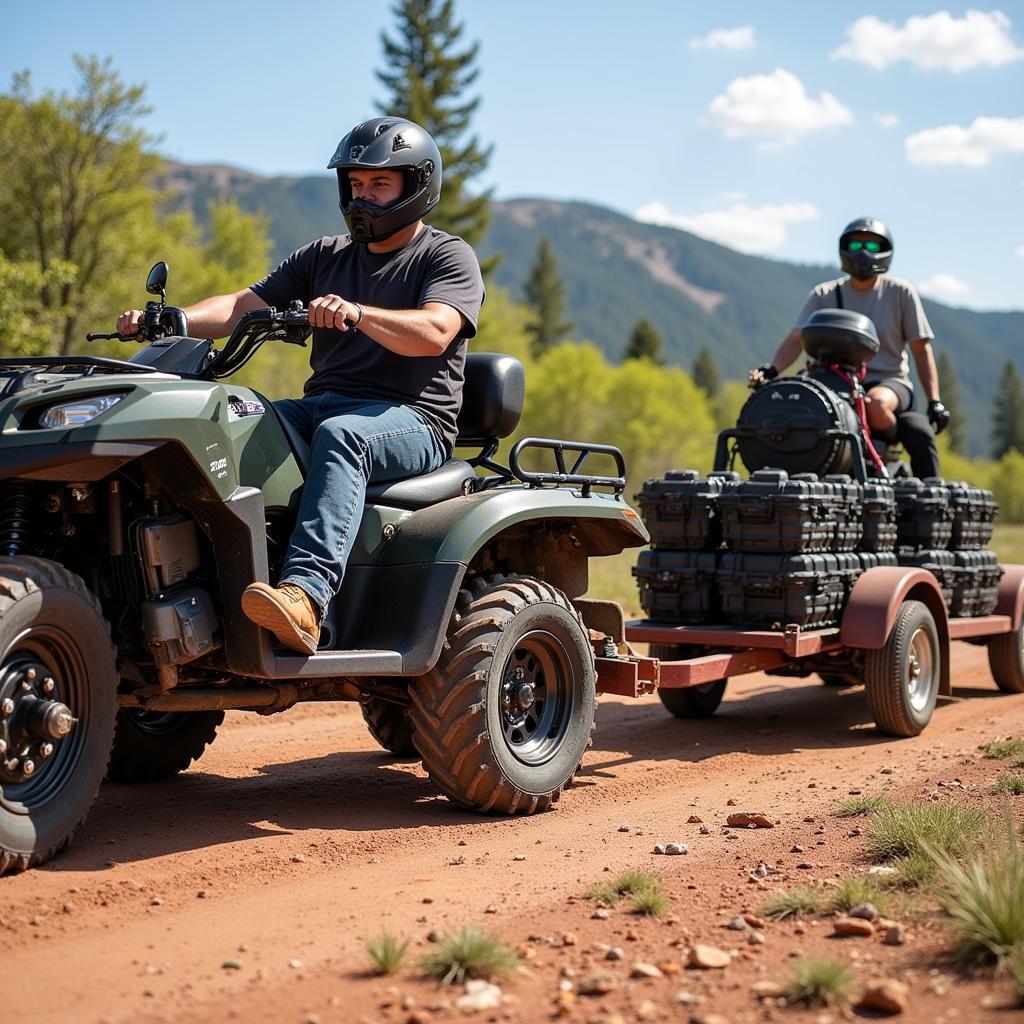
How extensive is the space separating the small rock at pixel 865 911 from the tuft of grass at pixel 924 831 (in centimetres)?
47

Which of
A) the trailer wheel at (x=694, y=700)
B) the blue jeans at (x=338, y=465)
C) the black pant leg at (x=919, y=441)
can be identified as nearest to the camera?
the blue jeans at (x=338, y=465)

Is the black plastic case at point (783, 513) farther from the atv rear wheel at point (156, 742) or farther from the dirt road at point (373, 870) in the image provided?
the atv rear wheel at point (156, 742)

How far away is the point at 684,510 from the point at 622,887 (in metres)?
3.99

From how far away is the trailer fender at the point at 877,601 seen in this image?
7.67 meters

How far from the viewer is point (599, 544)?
664cm

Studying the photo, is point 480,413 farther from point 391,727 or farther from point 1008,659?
point 1008,659

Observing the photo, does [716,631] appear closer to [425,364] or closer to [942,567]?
[942,567]

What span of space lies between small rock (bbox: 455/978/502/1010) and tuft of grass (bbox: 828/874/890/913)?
47.5 inches

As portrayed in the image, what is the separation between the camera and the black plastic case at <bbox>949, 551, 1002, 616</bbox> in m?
9.09

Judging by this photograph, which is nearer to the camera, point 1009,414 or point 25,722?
point 25,722

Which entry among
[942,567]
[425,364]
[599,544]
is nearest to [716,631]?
[599,544]

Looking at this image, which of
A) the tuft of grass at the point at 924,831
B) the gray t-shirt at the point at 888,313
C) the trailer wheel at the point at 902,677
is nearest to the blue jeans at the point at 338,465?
the tuft of grass at the point at 924,831

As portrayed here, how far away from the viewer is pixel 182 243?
50.7 m

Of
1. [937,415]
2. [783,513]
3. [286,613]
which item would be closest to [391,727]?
[286,613]
